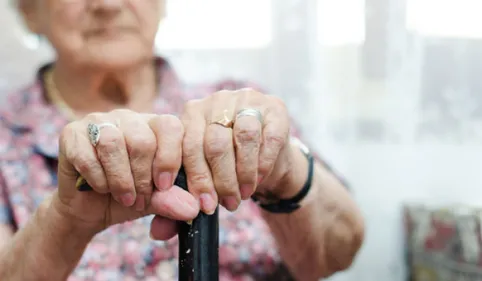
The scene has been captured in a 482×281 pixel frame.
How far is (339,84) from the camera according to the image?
4.38ft

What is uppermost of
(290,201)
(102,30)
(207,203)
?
(102,30)

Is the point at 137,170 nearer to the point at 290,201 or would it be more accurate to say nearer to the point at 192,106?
the point at 192,106

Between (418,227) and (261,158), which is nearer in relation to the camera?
(261,158)

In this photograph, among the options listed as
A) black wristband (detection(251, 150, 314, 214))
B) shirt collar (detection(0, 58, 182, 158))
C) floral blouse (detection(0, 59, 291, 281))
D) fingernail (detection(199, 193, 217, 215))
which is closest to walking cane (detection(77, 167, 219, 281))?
fingernail (detection(199, 193, 217, 215))

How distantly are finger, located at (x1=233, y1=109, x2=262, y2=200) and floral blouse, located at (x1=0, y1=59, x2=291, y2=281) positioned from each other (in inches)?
15.5

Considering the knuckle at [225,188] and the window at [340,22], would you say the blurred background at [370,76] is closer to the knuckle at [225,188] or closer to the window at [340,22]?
the window at [340,22]

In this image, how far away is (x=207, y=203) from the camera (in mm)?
580

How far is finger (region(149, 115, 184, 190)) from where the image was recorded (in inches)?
22.9

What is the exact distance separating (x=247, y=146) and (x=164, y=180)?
0.10 metres

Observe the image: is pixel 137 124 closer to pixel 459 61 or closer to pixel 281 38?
pixel 281 38

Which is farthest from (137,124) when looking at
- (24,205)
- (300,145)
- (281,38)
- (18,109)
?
(281,38)

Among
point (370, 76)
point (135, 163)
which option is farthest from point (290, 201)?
point (370, 76)

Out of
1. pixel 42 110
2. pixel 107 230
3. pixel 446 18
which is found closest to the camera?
pixel 107 230

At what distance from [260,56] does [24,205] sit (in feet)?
2.22
